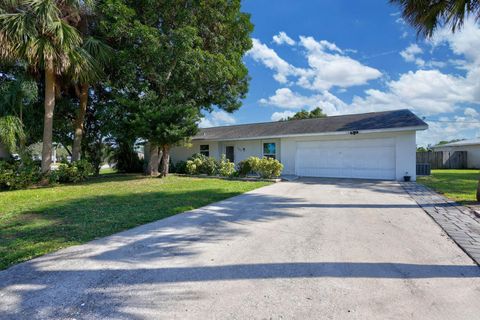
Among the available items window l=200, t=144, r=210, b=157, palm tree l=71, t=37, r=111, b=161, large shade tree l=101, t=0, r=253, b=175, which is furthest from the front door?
palm tree l=71, t=37, r=111, b=161

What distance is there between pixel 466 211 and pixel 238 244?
5892 mm

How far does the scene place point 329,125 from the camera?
15.7 meters

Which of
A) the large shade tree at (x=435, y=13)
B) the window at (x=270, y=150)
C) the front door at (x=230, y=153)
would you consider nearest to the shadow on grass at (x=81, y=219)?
the large shade tree at (x=435, y=13)

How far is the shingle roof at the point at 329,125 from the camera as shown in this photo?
1318 cm

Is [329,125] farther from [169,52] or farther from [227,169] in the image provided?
[169,52]

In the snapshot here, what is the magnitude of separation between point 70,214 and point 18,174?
648 cm

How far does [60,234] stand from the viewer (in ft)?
15.1

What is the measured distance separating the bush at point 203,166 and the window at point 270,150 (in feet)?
12.2

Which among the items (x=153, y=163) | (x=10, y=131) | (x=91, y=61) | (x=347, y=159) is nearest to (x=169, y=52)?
(x=91, y=61)

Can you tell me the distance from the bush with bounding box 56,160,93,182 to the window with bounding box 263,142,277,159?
1052 centimetres

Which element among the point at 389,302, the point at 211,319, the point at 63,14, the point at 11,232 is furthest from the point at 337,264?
the point at 63,14

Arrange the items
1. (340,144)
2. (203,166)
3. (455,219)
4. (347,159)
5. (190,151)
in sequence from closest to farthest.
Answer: (455,219)
(347,159)
(340,144)
(203,166)
(190,151)

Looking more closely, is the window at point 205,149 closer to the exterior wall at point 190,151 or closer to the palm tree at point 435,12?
the exterior wall at point 190,151

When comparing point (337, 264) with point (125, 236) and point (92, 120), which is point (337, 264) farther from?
point (92, 120)
